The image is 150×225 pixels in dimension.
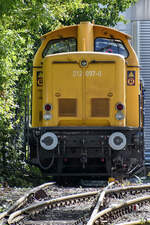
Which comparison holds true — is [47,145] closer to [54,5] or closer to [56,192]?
[56,192]

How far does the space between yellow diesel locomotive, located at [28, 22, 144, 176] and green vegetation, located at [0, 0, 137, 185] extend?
3.04 feet

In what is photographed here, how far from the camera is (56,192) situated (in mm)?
8750

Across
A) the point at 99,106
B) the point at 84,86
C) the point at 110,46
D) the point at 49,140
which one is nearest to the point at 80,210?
the point at 49,140

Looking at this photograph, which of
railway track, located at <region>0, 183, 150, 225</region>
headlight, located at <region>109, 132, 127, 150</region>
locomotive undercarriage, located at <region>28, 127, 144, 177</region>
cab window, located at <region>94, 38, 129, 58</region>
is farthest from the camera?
cab window, located at <region>94, 38, 129, 58</region>

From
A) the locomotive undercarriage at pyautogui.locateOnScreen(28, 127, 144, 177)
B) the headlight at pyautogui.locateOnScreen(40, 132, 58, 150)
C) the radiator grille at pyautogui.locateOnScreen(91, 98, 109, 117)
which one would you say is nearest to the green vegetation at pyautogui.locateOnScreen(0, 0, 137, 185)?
the locomotive undercarriage at pyautogui.locateOnScreen(28, 127, 144, 177)

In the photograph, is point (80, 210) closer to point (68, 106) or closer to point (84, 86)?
point (68, 106)

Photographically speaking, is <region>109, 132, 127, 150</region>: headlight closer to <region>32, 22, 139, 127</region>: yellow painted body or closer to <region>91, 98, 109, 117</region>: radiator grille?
<region>32, 22, 139, 127</region>: yellow painted body

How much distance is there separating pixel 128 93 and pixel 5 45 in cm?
298

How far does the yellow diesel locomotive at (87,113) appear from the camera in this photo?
10.3m

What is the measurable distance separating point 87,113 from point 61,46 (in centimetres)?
179

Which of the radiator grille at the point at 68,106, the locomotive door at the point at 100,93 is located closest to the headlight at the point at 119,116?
the locomotive door at the point at 100,93

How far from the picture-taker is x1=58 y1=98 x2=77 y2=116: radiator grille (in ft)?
34.9

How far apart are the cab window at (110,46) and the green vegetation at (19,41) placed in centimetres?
119

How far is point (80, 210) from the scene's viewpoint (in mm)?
6953
